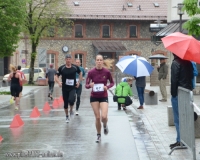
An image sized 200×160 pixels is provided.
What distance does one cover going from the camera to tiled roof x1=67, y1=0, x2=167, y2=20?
66875 mm

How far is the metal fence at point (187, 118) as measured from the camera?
9.09 metres

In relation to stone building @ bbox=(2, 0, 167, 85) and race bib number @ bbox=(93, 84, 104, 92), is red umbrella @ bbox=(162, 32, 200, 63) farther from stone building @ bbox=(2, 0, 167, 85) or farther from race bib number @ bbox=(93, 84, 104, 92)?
stone building @ bbox=(2, 0, 167, 85)

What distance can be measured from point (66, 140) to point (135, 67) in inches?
363

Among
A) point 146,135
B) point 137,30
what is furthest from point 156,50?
point 146,135

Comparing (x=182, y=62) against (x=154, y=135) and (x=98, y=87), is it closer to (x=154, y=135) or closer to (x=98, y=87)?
(x=98, y=87)

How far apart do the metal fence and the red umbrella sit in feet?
3.82

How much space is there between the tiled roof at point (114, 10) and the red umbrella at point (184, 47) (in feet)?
183

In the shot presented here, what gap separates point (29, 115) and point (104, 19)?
4826 cm

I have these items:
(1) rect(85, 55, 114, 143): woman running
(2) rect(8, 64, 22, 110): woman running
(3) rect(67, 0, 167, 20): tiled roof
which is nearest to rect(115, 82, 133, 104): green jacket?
(2) rect(8, 64, 22, 110): woman running

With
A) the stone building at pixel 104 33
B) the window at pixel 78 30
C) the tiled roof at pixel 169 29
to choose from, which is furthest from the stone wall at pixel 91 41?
the tiled roof at pixel 169 29

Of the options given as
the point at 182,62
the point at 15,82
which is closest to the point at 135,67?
the point at 15,82

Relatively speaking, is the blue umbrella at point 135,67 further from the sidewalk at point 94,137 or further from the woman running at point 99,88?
the woman running at point 99,88

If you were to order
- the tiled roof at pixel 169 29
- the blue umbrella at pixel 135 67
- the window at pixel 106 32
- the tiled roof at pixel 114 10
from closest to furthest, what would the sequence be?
the blue umbrella at pixel 135 67, the tiled roof at pixel 169 29, the tiled roof at pixel 114 10, the window at pixel 106 32

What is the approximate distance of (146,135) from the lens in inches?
533
